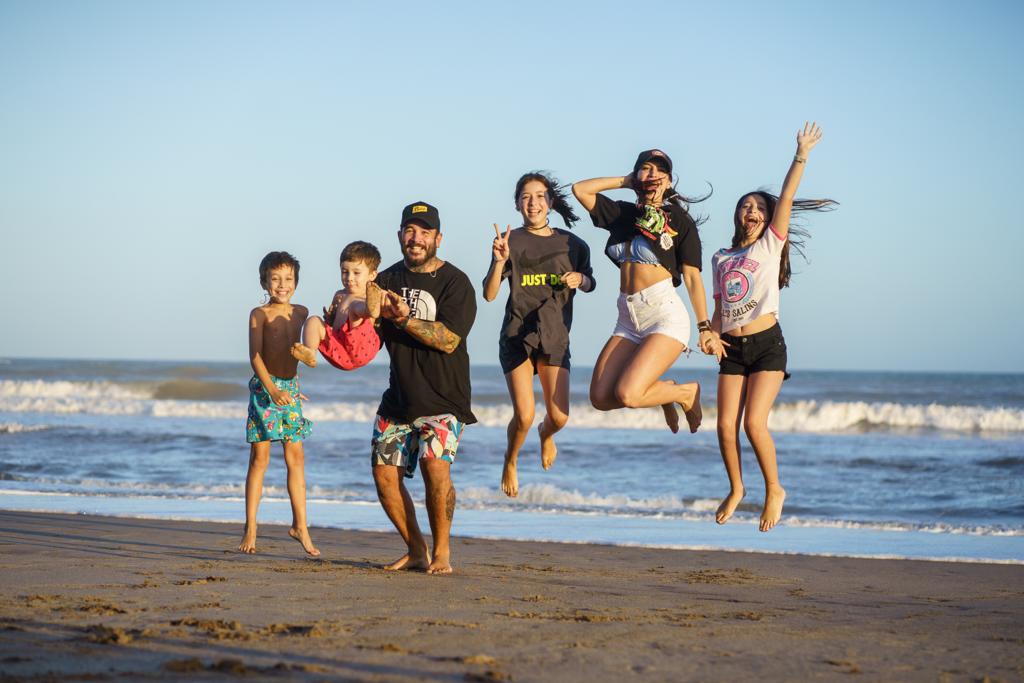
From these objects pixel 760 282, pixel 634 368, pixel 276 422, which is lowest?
pixel 276 422

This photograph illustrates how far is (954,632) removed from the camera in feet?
18.6

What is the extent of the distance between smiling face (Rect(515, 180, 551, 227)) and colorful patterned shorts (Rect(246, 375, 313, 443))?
2.08 m

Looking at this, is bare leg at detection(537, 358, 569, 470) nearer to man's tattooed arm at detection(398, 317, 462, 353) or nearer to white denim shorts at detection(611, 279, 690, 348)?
white denim shorts at detection(611, 279, 690, 348)

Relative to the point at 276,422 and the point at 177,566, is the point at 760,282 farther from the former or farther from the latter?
the point at 177,566

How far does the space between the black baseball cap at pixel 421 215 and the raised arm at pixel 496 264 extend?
1.73ft

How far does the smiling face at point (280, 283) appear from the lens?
312 inches

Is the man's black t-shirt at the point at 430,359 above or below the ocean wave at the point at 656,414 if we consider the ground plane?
above

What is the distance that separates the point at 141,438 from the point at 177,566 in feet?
44.0

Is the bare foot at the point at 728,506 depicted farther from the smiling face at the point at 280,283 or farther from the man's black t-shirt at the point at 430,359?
the smiling face at the point at 280,283

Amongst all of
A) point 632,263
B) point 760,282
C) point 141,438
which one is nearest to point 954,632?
point 760,282

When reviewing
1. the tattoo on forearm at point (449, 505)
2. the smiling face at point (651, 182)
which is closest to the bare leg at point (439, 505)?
the tattoo on forearm at point (449, 505)

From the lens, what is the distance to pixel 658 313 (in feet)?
24.3

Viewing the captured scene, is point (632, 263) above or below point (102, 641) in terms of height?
above

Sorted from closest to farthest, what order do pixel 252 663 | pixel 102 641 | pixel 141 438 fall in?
pixel 252 663, pixel 102 641, pixel 141 438
